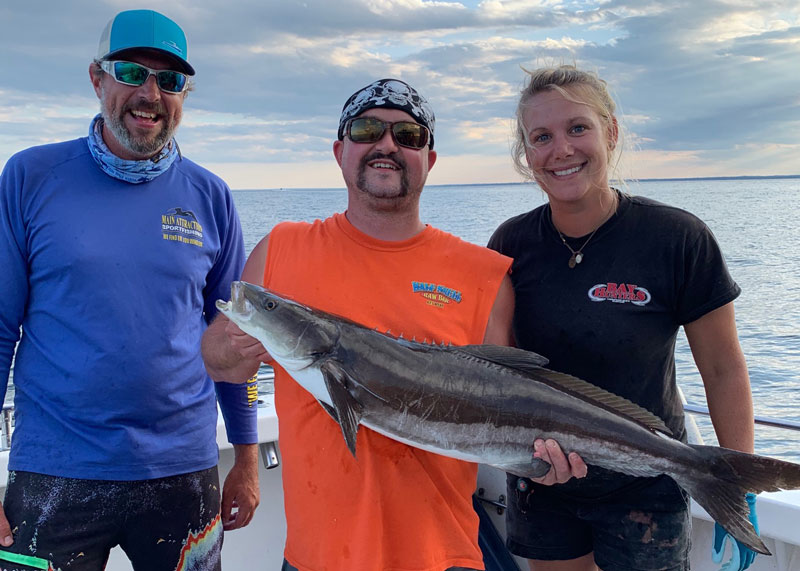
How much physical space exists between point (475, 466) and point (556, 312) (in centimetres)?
82

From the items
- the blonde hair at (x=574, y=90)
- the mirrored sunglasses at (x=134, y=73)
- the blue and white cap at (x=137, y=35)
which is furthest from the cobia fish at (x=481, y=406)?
the blue and white cap at (x=137, y=35)

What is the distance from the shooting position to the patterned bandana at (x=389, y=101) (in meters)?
2.91

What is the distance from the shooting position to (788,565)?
3.39 m

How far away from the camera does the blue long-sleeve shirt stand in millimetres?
2801

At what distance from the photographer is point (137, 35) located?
3053 millimetres

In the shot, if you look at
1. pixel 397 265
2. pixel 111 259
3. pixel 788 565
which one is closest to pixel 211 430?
pixel 111 259

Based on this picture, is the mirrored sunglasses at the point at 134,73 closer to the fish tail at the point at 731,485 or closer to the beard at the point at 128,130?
the beard at the point at 128,130

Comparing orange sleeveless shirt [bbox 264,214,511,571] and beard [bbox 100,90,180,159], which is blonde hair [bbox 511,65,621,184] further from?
beard [bbox 100,90,180,159]

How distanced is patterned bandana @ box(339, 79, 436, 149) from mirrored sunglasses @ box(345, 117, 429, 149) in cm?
5

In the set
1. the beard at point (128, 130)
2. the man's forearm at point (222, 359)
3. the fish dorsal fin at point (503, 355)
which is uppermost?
the beard at point (128, 130)

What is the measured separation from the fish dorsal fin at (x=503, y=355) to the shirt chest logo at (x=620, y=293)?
1.57 ft

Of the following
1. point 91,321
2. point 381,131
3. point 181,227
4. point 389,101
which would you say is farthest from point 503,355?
point 91,321

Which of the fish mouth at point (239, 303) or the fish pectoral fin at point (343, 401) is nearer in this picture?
the fish pectoral fin at point (343, 401)

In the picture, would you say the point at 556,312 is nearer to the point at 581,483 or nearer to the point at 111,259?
the point at 581,483
